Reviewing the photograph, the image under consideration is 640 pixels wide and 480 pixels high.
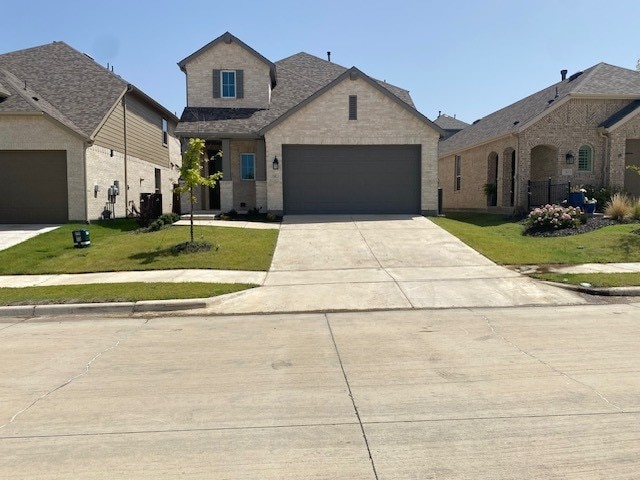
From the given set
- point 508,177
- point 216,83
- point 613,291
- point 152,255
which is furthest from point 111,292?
point 508,177

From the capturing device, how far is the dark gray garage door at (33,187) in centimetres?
1823

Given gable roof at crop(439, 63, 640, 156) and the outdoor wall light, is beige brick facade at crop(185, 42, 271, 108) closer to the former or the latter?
gable roof at crop(439, 63, 640, 156)

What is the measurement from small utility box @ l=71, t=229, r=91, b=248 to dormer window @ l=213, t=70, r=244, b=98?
11.6 m

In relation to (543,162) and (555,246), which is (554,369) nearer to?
(555,246)

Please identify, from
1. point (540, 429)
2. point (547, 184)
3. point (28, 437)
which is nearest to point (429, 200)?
point (547, 184)

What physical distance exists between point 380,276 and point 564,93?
662 inches

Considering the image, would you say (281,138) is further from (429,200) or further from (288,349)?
(288,349)

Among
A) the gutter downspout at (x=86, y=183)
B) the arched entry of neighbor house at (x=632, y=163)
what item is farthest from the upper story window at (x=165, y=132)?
the arched entry of neighbor house at (x=632, y=163)

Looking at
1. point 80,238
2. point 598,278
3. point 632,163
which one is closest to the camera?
point 598,278

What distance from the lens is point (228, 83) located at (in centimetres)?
2352

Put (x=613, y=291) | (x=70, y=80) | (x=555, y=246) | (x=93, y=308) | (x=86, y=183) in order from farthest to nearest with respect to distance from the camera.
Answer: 1. (x=70, y=80)
2. (x=86, y=183)
3. (x=555, y=246)
4. (x=613, y=291)
5. (x=93, y=308)

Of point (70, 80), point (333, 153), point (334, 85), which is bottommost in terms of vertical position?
point (333, 153)

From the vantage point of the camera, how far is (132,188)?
23234 mm

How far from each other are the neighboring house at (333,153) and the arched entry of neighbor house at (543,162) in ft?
21.1
